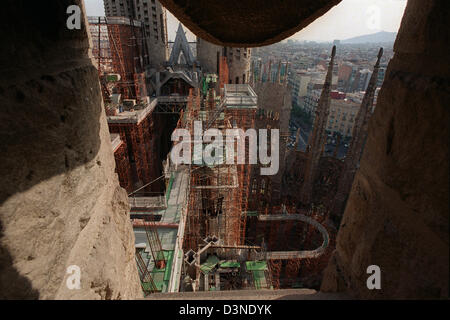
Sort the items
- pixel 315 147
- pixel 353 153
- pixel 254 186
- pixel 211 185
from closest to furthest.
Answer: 1. pixel 211 185
2. pixel 353 153
3. pixel 315 147
4. pixel 254 186

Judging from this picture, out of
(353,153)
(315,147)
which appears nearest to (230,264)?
(315,147)

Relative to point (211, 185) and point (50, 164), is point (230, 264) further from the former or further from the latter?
point (50, 164)

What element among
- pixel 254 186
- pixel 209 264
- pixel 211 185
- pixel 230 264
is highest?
pixel 211 185

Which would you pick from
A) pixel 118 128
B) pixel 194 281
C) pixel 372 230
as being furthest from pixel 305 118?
pixel 372 230

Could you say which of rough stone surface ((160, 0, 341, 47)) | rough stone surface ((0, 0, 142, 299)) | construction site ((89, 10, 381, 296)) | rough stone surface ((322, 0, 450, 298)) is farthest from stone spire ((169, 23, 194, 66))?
rough stone surface ((322, 0, 450, 298))

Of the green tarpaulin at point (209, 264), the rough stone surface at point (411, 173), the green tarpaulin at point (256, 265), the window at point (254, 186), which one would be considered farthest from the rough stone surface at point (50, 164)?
the window at point (254, 186)

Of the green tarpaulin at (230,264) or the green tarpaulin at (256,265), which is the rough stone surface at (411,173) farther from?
the green tarpaulin at (256,265)
